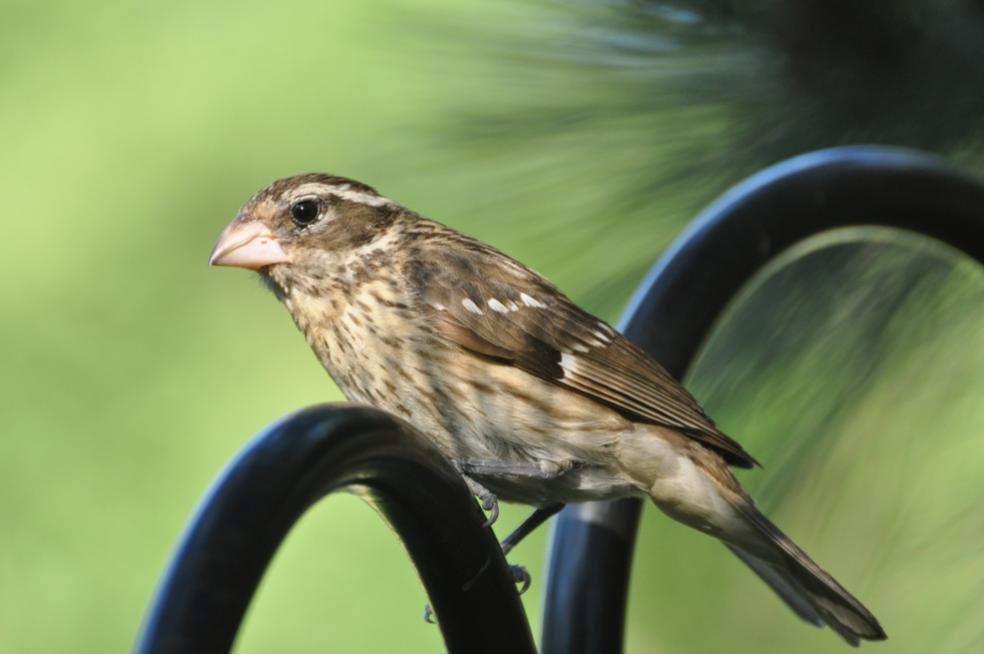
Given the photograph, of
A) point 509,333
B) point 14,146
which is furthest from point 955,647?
point 14,146

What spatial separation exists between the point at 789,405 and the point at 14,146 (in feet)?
8.48

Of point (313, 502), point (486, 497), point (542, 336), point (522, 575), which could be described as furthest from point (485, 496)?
point (313, 502)

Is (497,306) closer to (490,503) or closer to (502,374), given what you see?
(502,374)

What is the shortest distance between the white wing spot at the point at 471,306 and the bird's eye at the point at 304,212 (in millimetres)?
267

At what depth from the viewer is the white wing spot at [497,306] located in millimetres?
2156

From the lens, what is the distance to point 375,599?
3723 millimetres

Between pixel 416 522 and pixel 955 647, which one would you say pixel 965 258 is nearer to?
pixel 955 647

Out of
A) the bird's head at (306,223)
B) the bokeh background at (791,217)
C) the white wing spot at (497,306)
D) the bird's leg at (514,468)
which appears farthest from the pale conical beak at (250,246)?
the bird's leg at (514,468)

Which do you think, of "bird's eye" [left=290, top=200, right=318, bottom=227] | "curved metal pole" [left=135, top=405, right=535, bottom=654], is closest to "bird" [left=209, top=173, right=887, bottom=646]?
"bird's eye" [left=290, top=200, right=318, bottom=227]

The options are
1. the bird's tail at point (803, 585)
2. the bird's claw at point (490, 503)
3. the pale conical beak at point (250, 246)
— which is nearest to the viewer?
the bird's tail at point (803, 585)

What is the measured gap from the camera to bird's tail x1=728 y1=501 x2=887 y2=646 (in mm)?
1908

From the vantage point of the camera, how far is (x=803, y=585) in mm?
1984

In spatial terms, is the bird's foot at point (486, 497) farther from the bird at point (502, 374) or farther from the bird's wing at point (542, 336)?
the bird's wing at point (542, 336)

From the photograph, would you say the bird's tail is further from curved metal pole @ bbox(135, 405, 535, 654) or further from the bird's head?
the bird's head
